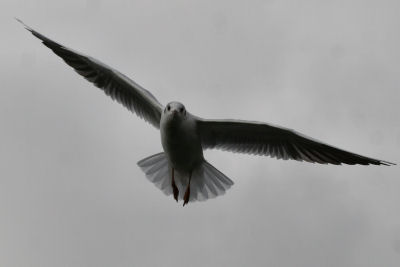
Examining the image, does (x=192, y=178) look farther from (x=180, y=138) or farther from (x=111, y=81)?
(x=111, y=81)

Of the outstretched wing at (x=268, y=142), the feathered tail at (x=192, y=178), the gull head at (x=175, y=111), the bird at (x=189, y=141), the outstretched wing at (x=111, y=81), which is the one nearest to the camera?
the gull head at (x=175, y=111)

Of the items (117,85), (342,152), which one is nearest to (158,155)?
(117,85)

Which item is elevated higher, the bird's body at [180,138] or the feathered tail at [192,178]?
the bird's body at [180,138]

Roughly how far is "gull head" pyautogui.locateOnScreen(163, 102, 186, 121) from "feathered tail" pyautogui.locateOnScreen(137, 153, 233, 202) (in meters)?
0.97

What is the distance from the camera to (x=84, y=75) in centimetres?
1053

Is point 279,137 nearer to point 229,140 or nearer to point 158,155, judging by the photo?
point 229,140

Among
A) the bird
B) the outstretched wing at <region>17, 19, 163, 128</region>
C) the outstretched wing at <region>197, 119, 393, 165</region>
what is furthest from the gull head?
the outstretched wing at <region>17, 19, 163, 128</region>

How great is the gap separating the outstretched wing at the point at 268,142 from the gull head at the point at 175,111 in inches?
16.6

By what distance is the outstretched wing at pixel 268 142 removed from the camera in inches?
372

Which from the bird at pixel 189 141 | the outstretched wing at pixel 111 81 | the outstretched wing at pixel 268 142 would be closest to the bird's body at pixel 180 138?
the bird at pixel 189 141

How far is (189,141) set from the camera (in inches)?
369

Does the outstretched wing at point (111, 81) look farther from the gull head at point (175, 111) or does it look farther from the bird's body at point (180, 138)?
the gull head at point (175, 111)

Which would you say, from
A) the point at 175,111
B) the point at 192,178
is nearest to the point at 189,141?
the point at 175,111

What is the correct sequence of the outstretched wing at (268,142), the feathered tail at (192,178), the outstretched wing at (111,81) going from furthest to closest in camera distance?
the outstretched wing at (111,81) → the feathered tail at (192,178) → the outstretched wing at (268,142)
